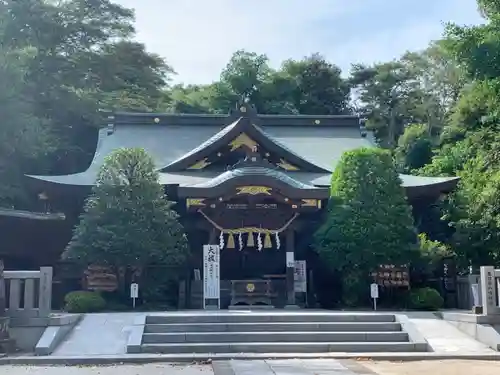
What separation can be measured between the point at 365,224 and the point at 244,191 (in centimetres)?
346

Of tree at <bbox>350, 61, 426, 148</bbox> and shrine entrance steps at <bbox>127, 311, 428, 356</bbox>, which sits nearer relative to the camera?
shrine entrance steps at <bbox>127, 311, 428, 356</bbox>

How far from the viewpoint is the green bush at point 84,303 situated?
50.0 feet

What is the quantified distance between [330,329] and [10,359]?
18.6 ft

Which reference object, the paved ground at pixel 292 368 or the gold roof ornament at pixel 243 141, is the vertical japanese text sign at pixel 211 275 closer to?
the gold roof ornament at pixel 243 141

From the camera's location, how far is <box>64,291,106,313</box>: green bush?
1523 centimetres

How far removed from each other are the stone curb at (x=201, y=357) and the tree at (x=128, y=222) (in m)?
6.14

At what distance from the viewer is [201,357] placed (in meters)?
10.3

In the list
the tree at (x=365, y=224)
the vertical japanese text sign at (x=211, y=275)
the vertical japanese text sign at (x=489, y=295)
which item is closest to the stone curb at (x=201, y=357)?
the vertical japanese text sign at (x=489, y=295)

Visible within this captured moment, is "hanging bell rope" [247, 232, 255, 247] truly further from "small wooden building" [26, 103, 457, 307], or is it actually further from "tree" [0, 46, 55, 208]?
"tree" [0, 46, 55, 208]

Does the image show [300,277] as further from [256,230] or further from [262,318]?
[262,318]

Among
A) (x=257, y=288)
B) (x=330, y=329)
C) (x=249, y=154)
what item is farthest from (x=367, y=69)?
(x=330, y=329)

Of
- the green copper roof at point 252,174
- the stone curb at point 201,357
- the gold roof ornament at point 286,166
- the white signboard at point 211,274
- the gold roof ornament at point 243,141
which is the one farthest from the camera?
the gold roof ornament at point 286,166

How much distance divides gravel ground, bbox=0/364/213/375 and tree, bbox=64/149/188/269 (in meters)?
6.86

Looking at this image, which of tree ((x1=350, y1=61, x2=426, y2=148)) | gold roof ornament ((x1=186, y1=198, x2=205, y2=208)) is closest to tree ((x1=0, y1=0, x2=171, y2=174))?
gold roof ornament ((x1=186, y1=198, x2=205, y2=208))
